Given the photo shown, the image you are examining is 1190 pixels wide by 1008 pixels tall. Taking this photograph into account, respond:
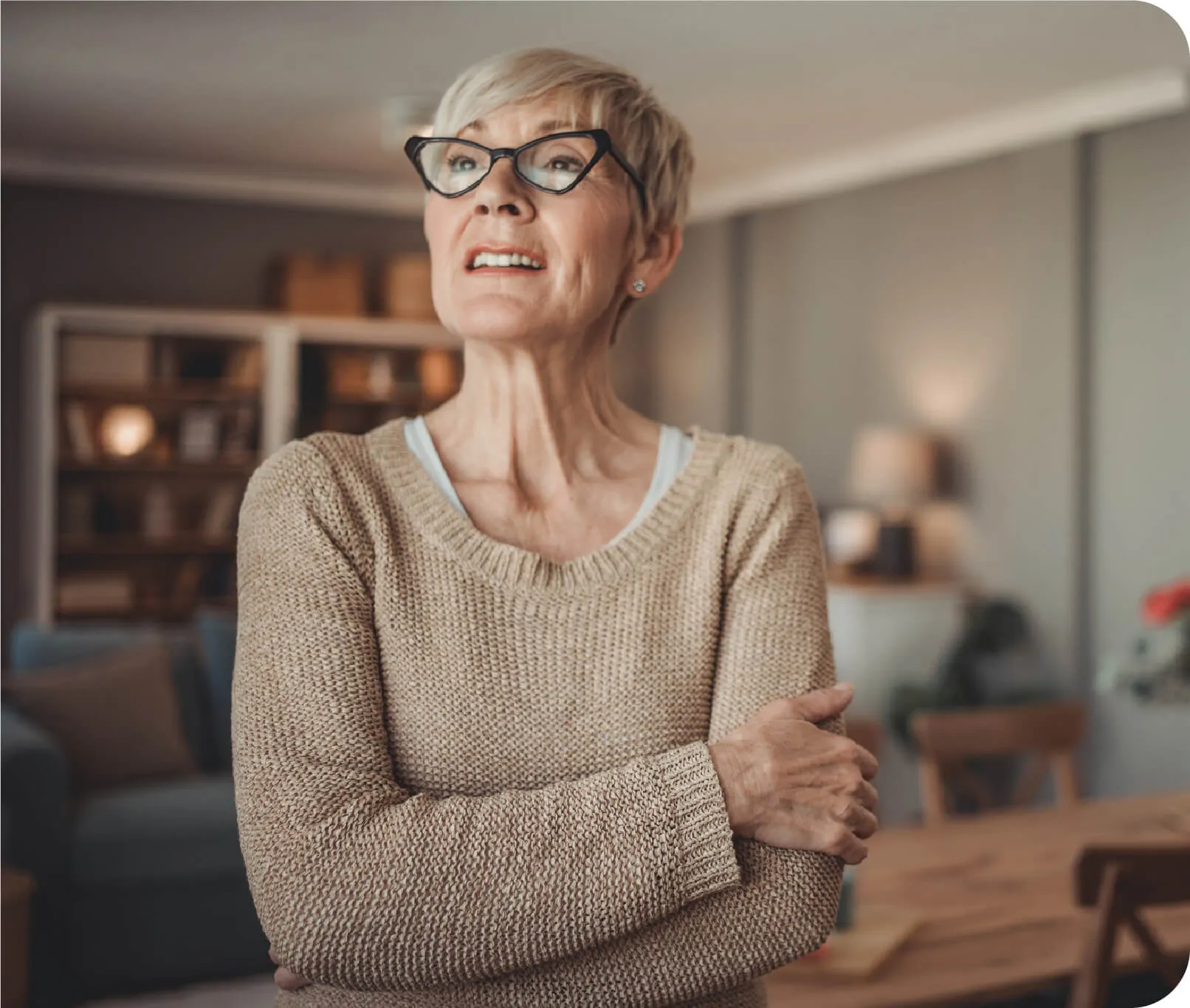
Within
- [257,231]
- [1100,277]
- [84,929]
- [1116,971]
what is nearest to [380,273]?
[257,231]

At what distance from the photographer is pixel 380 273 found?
23.0 ft

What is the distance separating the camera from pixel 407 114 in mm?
5160

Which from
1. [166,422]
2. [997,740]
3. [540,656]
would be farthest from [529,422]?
[166,422]

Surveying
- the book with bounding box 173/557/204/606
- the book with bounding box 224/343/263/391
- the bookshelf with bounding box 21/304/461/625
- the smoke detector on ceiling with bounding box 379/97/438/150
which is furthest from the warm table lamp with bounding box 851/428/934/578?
the book with bounding box 173/557/204/606

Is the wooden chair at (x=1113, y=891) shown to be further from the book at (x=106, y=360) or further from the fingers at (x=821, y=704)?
the book at (x=106, y=360)

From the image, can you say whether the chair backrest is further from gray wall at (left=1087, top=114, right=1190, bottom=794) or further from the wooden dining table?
gray wall at (left=1087, top=114, right=1190, bottom=794)

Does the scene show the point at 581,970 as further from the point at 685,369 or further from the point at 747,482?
the point at 685,369

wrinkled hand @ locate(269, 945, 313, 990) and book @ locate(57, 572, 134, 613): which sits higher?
wrinkled hand @ locate(269, 945, 313, 990)

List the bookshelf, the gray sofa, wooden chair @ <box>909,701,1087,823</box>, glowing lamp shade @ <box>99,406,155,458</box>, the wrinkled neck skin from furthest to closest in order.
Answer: glowing lamp shade @ <box>99,406,155,458</box>
the bookshelf
the gray sofa
wooden chair @ <box>909,701,1087,823</box>
the wrinkled neck skin

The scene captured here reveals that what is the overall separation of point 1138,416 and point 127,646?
349 centimetres

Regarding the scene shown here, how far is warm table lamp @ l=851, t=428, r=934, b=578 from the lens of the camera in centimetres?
530

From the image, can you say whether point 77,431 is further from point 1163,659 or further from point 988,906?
point 988,906

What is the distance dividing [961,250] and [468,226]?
456 cm

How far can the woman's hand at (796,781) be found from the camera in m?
1.09
